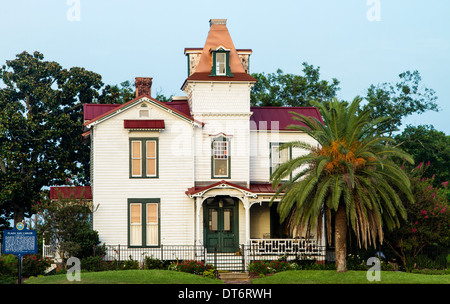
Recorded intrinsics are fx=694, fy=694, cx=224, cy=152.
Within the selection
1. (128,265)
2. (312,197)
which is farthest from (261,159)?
(128,265)

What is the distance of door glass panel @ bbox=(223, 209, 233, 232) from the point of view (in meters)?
37.1

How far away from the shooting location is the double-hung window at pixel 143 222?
3572 cm

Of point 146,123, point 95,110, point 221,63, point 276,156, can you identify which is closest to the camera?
point 146,123

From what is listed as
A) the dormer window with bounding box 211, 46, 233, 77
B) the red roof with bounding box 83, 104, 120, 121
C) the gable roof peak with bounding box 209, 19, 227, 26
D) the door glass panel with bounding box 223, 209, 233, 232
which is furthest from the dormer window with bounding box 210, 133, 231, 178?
the gable roof peak with bounding box 209, 19, 227, 26

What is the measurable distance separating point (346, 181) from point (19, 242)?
1419 cm

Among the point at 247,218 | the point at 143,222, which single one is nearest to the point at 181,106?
the point at 143,222

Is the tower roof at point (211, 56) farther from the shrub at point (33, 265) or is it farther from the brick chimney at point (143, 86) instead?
the shrub at point (33, 265)

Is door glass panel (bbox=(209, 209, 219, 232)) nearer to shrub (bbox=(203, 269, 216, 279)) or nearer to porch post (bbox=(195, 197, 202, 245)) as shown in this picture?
porch post (bbox=(195, 197, 202, 245))

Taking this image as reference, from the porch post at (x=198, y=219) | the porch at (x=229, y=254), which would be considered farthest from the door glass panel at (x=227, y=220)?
the porch post at (x=198, y=219)

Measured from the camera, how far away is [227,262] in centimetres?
3475

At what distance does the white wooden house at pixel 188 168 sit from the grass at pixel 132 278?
5.02m

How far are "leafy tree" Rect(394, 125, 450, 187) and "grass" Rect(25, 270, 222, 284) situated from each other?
32055mm

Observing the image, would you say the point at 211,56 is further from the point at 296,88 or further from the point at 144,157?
the point at 296,88

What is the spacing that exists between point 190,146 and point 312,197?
784cm
